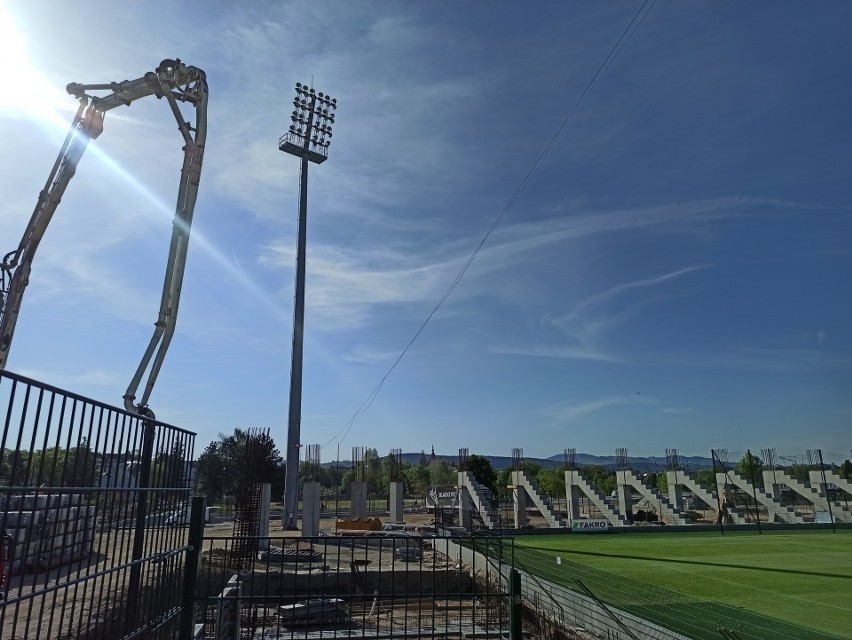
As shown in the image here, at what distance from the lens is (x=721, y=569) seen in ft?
54.5

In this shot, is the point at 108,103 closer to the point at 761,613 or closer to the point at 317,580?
the point at 317,580

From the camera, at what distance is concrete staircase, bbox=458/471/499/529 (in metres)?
31.5

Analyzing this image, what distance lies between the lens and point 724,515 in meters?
36.4

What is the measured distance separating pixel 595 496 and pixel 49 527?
34.6 m

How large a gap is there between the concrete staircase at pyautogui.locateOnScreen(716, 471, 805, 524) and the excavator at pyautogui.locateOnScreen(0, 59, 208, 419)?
37591 millimetres

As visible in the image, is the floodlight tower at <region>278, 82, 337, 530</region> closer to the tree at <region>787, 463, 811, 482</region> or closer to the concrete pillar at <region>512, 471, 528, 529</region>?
the concrete pillar at <region>512, 471, 528, 529</region>

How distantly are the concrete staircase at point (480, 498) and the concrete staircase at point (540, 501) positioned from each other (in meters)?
2.12

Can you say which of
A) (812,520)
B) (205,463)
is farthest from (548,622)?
(205,463)

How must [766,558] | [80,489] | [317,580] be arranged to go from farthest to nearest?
[766,558] → [317,580] → [80,489]

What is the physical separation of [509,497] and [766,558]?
3359cm

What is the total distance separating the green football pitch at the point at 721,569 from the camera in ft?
37.6

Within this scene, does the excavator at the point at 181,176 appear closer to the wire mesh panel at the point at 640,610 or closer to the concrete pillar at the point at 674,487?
the wire mesh panel at the point at 640,610

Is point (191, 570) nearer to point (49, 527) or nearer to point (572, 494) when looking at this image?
Result: point (49, 527)

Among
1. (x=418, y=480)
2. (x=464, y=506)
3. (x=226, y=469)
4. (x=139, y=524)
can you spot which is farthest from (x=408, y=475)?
(x=139, y=524)
